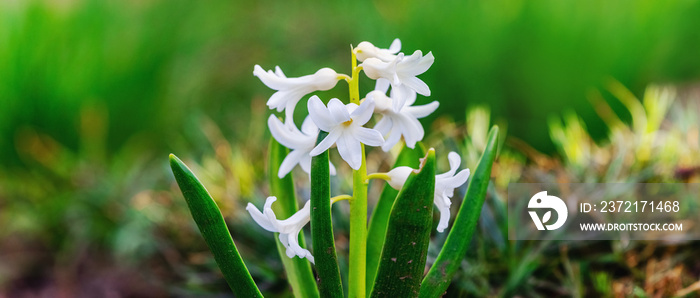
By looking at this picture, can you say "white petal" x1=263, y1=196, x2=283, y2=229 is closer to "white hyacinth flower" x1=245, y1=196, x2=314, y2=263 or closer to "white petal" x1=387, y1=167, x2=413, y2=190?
"white hyacinth flower" x1=245, y1=196, x2=314, y2=263

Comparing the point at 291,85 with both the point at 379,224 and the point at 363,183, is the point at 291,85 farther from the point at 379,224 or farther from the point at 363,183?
the point at 379,224

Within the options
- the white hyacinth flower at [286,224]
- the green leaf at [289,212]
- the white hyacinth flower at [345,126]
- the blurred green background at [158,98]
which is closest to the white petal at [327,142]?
the white hyacinth flower at [345,126]

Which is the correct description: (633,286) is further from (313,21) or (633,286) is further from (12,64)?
(313,21)

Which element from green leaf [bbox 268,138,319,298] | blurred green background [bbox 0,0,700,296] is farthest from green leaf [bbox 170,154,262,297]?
blurred green background [bbox 0,0,700,296]

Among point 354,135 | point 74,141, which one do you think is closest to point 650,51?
point 354,135

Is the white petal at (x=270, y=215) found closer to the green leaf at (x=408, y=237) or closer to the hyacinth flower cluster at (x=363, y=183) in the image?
the hyacinth flower cluster at (x=363, y=183)

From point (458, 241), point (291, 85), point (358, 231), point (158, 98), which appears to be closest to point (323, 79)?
point (291, 85)
